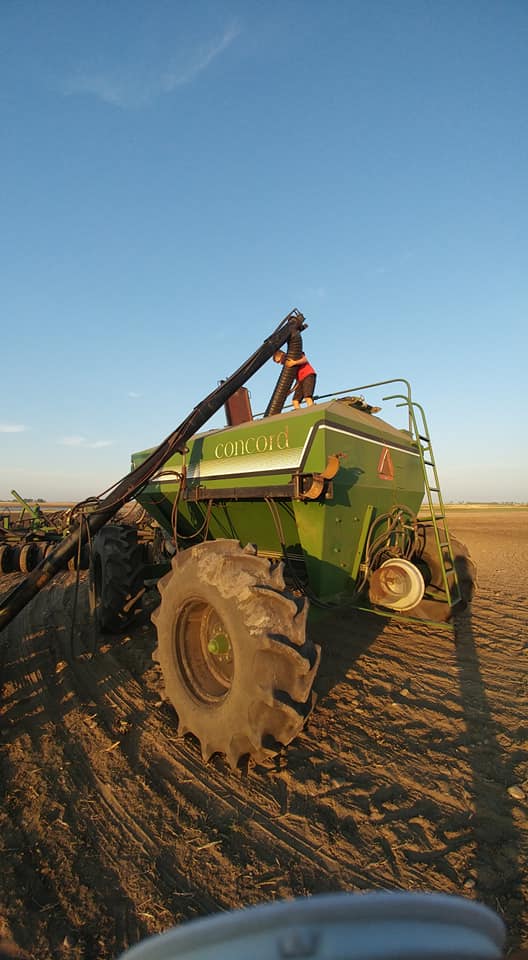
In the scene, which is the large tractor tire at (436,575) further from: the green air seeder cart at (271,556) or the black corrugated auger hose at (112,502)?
the black corrugated auger hose at (112,502)

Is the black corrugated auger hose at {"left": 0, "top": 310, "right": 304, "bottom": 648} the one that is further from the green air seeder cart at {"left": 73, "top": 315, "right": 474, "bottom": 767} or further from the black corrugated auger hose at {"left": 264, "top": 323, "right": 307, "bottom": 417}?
the black corrugated auger hose at {"left": 264, "top": 323, "right": 307, "bottom": 417}

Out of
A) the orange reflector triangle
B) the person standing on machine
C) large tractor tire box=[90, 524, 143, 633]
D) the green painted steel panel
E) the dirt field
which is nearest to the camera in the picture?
the dirt field

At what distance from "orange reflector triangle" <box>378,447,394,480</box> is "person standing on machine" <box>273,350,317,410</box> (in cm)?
128

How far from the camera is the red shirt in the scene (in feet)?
18.9

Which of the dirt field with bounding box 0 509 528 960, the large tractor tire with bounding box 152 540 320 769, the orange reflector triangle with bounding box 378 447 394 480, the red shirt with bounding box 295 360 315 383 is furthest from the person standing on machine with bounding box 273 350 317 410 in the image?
the dirt field with bounding box 0 509 528 960

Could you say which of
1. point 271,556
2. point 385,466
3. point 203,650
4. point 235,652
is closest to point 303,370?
point 385,466

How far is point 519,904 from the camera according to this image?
197 centimetres

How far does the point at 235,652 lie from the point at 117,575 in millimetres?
2961

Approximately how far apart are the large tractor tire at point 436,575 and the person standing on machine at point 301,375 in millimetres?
2287

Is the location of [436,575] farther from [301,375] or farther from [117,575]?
[117,575]

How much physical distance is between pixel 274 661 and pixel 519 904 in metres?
1.47

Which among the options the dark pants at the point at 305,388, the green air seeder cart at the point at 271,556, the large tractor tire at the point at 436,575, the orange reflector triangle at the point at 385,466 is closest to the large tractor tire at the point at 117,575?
the green air seeder cart at the point at 271,556

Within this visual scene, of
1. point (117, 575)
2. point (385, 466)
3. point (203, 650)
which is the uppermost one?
point (385, 466)

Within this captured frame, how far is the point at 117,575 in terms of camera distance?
5.28 metres
